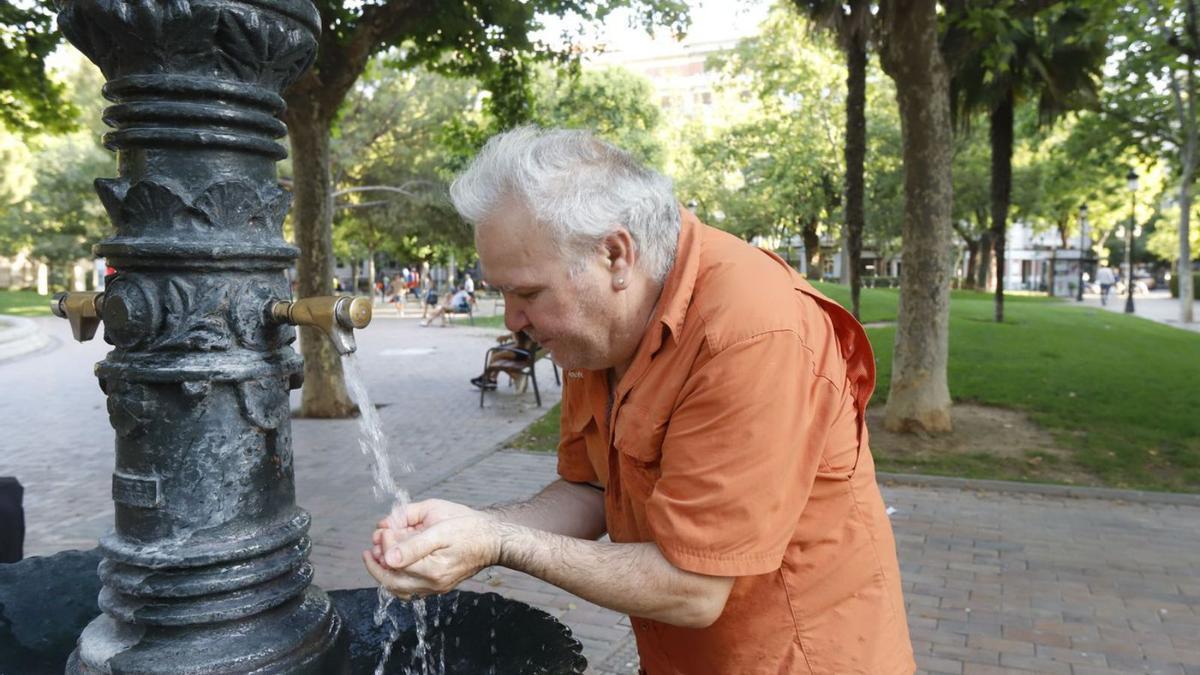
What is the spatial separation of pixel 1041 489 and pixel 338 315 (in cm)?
704

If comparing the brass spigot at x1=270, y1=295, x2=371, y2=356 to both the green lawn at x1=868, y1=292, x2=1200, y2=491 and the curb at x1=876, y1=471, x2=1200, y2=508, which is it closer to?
the curb at x1=876, y1=471, x2=1200, y2=508

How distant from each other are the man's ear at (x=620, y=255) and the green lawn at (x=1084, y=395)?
676 centimetres

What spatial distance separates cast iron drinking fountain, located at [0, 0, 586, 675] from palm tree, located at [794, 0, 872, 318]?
9.47m

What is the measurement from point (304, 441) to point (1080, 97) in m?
12.0

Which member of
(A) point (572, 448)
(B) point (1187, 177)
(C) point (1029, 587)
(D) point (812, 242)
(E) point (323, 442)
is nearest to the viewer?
(A) point (572, 448)

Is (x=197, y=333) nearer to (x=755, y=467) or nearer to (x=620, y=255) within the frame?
(x=620, y=255)

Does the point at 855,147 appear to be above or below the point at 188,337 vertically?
above

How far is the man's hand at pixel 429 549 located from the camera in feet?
4.55

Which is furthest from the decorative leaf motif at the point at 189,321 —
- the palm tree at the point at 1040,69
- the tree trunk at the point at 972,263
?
the tree trunk at the point at 972,263

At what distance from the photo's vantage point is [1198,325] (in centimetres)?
2325

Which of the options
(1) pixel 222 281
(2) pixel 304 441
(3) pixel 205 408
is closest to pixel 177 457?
(3) pixel 205 408

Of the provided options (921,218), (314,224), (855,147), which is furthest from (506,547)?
(855,147)

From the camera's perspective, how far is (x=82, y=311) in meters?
1.58

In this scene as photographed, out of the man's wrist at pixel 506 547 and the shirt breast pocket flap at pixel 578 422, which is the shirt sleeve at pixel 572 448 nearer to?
the shirt breast pocket flap at pixel 578 422
